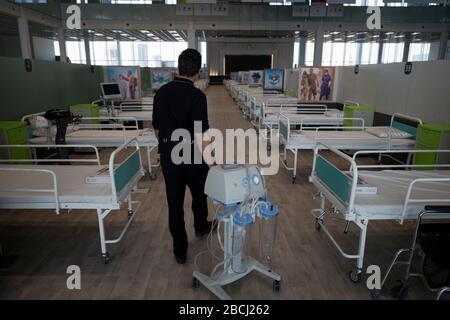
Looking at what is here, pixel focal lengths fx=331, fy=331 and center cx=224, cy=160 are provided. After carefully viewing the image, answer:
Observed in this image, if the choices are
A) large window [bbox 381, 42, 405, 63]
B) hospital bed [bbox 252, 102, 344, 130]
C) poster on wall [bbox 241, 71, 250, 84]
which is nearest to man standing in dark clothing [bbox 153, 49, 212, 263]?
hospital bed [bbox 252, 102, 344, 130]

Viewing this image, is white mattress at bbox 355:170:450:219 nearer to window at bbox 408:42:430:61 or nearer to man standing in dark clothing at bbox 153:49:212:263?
man standing in dark clothing at bbox 153:49:212:263

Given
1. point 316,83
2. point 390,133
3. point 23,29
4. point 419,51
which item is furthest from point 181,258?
point 419,51

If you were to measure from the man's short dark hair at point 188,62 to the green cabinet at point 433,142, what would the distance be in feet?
10.6

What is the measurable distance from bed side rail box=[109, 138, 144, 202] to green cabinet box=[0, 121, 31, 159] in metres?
2.13

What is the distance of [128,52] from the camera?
81.8 ft

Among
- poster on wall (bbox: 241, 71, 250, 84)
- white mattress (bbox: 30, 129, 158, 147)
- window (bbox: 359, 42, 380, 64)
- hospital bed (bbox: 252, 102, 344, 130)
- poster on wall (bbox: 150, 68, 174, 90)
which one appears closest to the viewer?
white mattress (bbox: 30, 129, 158, 147)

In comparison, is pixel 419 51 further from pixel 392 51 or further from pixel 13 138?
pixel 13 138

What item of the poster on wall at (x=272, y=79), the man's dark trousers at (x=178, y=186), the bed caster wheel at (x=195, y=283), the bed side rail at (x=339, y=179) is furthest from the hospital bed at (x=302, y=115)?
the bed caster wheel at (x=195, y=283)

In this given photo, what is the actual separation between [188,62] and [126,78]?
6.68 meters

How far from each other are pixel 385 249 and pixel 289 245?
0.94 metres

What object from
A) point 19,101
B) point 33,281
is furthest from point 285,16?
point 33,281

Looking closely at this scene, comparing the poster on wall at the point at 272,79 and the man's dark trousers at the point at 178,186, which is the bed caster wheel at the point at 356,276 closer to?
the man's dark trousers at the point at 178,186

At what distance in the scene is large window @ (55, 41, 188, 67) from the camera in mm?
24125

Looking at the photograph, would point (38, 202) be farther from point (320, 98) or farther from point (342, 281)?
point (320, 98)
